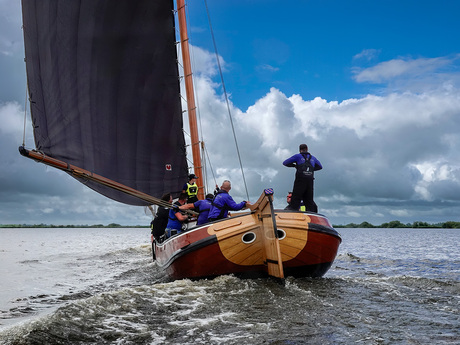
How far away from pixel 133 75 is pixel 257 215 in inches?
287

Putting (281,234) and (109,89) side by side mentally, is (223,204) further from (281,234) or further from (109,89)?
(109,89)

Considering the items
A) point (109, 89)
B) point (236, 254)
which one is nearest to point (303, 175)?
point (236, 254)

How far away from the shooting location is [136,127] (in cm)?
1384

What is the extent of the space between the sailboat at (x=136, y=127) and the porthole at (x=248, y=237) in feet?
0.10

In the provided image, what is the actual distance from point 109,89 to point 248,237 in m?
7.08

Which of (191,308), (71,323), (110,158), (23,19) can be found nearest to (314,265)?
(191,308)

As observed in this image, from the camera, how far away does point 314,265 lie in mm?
9805

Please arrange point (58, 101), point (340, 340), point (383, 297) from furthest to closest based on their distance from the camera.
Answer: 1. point (58, 101)
2. point (383, 297)
3. point (340, 340)

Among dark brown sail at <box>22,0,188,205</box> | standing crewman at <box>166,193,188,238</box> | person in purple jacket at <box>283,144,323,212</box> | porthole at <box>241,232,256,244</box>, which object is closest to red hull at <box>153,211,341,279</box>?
porthole at <box>241,232,256,244</box>

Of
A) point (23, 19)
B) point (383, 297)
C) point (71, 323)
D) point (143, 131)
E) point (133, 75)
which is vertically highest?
point (23, 19)

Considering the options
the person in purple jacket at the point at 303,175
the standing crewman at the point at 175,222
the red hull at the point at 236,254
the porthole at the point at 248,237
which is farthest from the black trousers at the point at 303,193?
the standing crewman at the point at 175,222

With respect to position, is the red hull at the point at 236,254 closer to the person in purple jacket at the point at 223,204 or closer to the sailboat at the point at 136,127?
the sailboat at the point at 136,127

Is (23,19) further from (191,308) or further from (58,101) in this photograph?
(191,308)

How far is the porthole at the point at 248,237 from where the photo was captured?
29.6 ft
